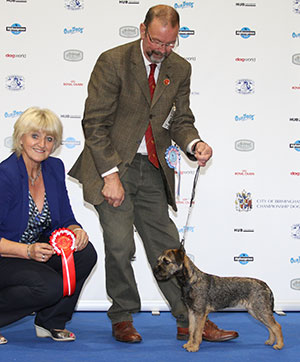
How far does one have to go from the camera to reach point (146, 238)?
3.35 metres

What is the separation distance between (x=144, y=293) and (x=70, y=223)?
1279mm

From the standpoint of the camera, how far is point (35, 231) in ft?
10.1

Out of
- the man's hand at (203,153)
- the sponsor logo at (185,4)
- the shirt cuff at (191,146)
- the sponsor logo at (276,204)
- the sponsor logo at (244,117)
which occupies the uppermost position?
the sponsor logo at (185,4)

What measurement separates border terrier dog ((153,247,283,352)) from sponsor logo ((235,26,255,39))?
2.02 metres

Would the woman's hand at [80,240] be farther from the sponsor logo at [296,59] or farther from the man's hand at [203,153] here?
the sponsor logo at [296,59]

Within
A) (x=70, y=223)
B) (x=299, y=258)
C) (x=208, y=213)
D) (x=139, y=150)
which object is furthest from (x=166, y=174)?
(x=299, y=258)

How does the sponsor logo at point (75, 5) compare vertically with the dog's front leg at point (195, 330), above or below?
above

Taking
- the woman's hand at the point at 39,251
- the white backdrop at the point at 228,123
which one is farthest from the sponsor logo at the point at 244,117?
the woman's hand at the point at 39,251

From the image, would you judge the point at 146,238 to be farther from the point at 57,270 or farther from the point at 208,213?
the point at 208,213

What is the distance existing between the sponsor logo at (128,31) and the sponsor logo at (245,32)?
0.80 m

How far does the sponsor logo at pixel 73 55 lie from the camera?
13.6 ft

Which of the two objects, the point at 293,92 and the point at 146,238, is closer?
the point at 146,238

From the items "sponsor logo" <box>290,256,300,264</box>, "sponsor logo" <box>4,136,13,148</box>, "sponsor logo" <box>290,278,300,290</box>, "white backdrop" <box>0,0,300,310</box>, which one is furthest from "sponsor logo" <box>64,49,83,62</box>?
"sponsor logo" <box>290,278,300,290</box>

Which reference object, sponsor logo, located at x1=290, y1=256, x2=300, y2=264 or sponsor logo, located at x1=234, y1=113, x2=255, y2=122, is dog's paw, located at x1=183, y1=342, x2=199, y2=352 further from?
sponsor logo, located at x1=234, y1=113, x2=255, y2=122
